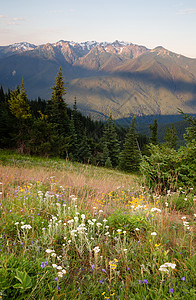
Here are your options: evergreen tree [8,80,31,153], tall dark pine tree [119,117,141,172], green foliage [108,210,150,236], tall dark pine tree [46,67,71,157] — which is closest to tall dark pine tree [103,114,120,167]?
tall dark pine tree [119,117,141,172]

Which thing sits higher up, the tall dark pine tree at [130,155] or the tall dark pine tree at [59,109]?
the tall dark pine tree at [59,109]

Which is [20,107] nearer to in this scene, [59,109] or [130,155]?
[59,109]

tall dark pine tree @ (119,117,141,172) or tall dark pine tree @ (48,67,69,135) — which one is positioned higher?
tall dark pine tree @ (48,67,69,135)

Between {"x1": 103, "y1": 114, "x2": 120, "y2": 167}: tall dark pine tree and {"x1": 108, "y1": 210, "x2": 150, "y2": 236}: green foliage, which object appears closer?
{"x1": 108, "y1": 210, "x2": 150, "y2": 236}: green foliage

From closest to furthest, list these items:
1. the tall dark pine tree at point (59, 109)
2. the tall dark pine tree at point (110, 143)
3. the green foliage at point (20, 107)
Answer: the green foliage at point (20, 107) < the tall dark pine tree at point (59, 109) < the tall dark pine tree at point (110, 143)

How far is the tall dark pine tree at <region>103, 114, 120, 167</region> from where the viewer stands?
4003 centimetres

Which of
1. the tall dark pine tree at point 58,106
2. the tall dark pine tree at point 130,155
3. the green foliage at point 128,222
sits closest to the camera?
the green foliage at point 128,222

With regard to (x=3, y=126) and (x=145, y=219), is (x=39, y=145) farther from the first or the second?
(x=145, y=219)

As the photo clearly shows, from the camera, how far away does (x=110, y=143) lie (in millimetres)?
40625

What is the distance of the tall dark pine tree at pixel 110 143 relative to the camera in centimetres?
4003

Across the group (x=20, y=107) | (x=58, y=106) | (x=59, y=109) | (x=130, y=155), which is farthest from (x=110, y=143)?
(x=20, y=107)

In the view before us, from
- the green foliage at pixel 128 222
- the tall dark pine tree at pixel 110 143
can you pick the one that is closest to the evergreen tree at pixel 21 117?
the tall dark pine tree at pixel 110 143

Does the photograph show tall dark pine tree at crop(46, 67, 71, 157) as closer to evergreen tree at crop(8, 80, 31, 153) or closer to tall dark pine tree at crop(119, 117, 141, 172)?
evergreen tree at crop(8, 80, 31, 153)

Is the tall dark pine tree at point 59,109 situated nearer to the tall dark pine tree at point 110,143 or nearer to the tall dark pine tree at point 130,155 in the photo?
the tall dark pine tree at point 110,143
